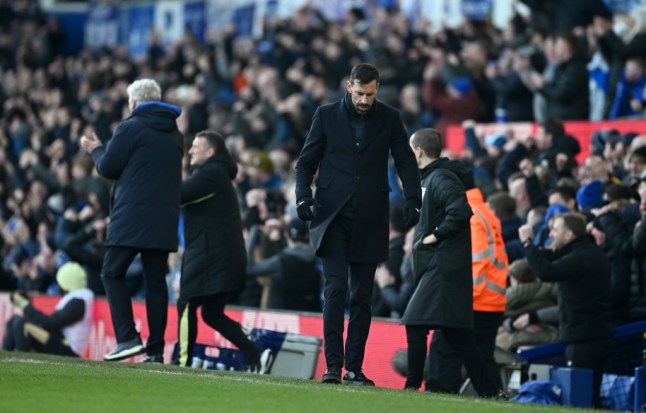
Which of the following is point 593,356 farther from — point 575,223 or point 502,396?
point 502,396

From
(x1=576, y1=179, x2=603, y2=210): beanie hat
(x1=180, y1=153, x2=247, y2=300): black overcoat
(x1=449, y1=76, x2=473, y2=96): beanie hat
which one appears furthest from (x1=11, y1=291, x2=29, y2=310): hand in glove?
(x1=576, y1=179, x2=603, y2=210): beanie hat

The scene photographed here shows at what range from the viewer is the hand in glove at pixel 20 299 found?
53.0 feet

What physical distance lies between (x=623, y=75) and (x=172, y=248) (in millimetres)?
7314

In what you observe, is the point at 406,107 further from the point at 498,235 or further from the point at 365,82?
the point at 365,82

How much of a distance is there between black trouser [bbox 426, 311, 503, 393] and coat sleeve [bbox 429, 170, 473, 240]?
0.85m

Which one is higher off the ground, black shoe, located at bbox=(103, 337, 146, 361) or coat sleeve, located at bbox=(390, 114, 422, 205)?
coat sleeve, located at bbox=(390, 114, 422, 205)

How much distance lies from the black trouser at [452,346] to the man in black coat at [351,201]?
498 mm

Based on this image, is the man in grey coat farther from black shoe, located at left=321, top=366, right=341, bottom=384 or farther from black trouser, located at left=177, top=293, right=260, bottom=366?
black trouser, located at left=177, top=293, right=260, bottom=366

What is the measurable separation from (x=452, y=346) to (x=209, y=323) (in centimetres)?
252

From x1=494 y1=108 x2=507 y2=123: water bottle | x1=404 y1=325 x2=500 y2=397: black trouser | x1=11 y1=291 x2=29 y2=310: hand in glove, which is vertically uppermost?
x1=494 y1=108 x2=507 y2=123: water bottle

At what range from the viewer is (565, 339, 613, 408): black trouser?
38.0ft

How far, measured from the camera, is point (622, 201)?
41.9ft

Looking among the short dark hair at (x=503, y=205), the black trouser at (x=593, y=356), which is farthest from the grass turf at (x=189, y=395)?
the short dark hair at (x=503, y=205)

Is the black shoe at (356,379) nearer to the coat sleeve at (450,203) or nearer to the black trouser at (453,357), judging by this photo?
the black trouser at (453,357)
